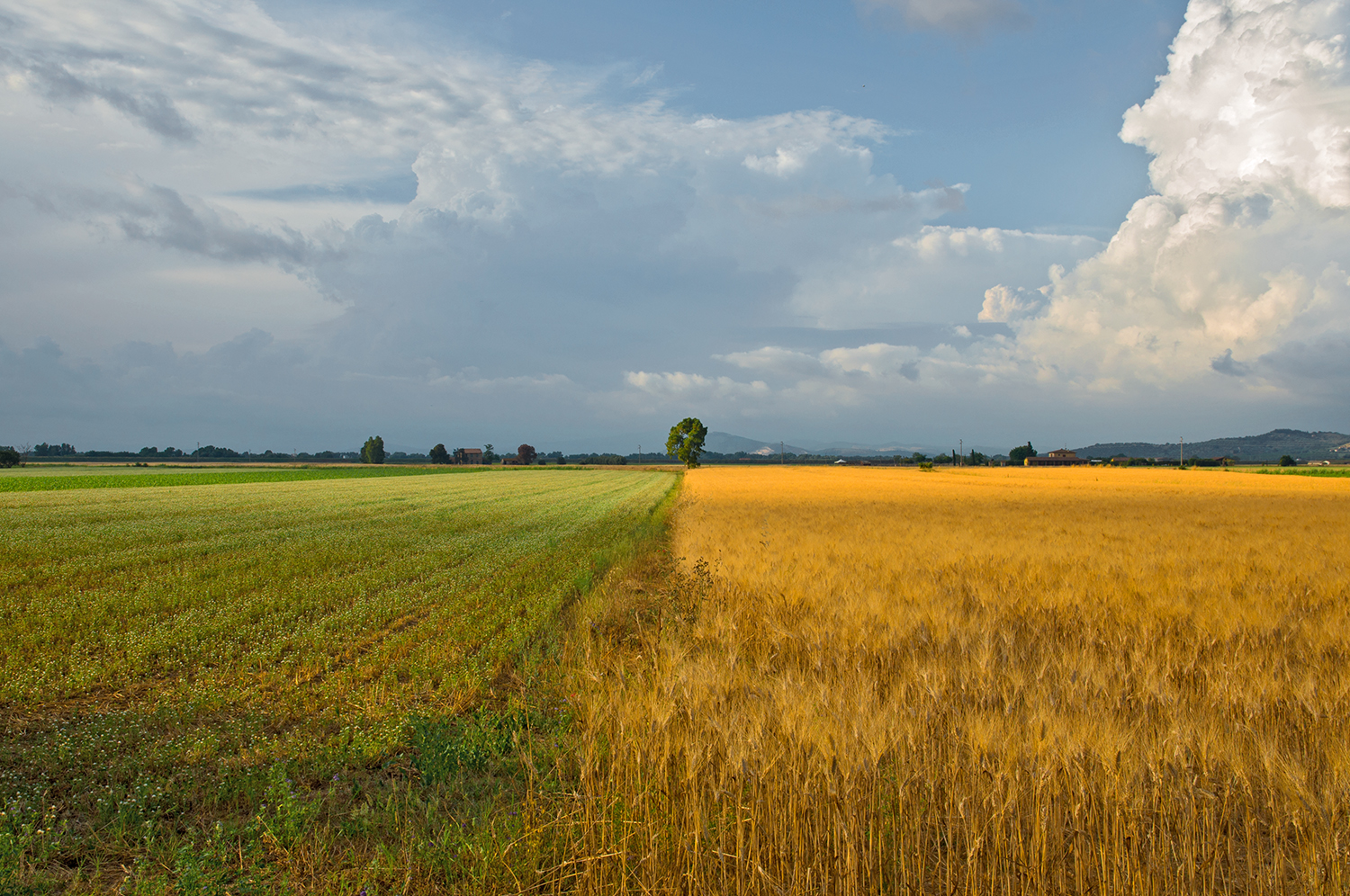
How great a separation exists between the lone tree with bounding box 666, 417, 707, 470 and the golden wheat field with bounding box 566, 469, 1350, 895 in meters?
115

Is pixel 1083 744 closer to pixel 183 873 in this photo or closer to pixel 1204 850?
pixel 1204 850

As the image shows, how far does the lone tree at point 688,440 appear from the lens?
123062 millimetres

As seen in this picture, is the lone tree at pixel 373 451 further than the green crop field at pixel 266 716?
Yes

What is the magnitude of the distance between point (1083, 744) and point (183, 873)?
4748 mm

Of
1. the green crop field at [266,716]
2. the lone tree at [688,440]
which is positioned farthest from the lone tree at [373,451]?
the green crop field at [266,716]

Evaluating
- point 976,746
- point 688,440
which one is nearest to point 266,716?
point 976,746

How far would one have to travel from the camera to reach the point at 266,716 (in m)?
5.68

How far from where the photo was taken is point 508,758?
4.66 metres

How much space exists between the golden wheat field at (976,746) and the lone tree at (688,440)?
115 meters

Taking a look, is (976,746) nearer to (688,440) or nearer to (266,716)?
(266,716)

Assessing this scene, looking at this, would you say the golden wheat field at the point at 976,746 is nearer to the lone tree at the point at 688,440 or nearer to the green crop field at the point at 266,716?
the green crop field at the point at 266,716

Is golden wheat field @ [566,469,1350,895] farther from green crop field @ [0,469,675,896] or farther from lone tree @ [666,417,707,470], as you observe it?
lone tree @ [666,417,707,470]

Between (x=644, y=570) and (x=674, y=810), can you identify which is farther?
(x=644, y=570)

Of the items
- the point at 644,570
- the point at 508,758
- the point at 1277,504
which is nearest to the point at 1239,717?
the point at 508,758
